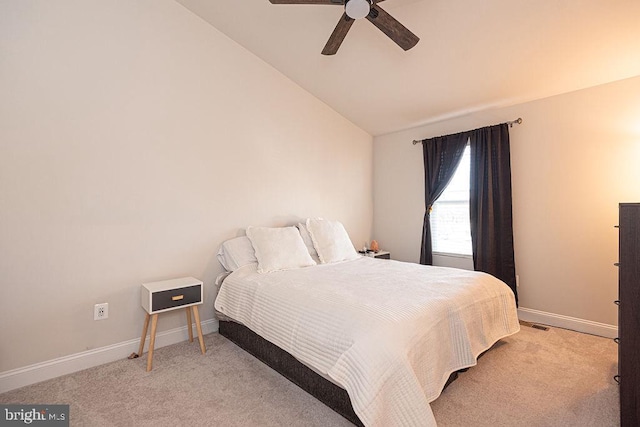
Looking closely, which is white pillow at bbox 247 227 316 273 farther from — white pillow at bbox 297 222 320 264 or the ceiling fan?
the ceiling fan

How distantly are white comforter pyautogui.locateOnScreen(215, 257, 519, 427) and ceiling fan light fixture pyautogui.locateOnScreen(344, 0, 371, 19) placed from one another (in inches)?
69.8

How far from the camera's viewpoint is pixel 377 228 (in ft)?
15.4

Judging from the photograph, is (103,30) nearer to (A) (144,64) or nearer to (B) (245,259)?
(A) (144,64)

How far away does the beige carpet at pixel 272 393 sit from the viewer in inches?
66.2

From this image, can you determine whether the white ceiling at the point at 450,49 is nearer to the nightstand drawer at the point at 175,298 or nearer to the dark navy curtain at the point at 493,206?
the dark navy curtain at the point at 493,206

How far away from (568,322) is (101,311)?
165 inches

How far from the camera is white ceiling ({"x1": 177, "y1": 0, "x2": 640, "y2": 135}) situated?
228 cm

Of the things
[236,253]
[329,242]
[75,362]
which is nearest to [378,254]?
[329,242]

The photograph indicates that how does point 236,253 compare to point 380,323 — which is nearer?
point 380,323

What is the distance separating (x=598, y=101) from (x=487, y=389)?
2.81 metres

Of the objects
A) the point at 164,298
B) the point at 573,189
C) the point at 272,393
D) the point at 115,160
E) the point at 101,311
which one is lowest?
the point at 272,393

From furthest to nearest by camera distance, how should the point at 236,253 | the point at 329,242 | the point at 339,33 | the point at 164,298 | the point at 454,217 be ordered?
the point at 454,217
the point at 329,242
the point at 236,253
the point at 164,298
the point at 339,33

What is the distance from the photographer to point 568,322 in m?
2.98

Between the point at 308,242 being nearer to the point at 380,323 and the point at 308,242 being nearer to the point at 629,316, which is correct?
the point at 380,323
